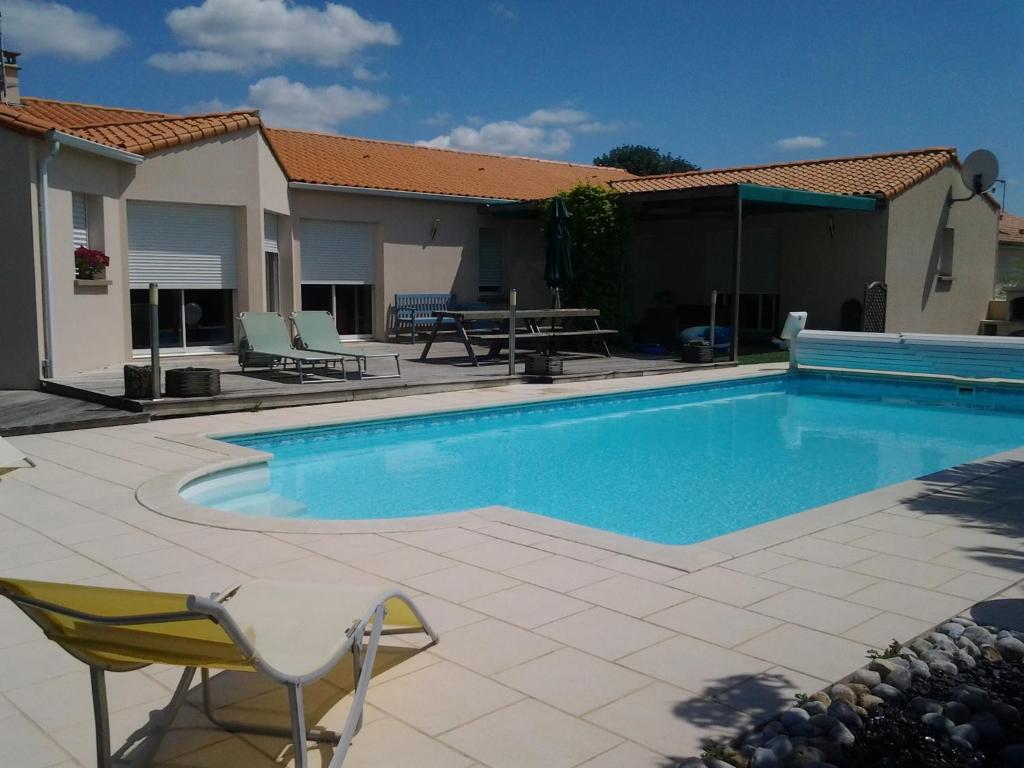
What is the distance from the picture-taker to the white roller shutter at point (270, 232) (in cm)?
1530

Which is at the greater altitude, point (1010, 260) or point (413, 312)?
point (1010, 260)

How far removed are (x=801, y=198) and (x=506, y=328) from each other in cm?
575

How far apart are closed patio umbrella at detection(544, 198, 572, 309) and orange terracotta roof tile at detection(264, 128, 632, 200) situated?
124 centimetres

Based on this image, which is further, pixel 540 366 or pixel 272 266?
pixel 272 266

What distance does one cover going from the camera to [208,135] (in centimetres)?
1348

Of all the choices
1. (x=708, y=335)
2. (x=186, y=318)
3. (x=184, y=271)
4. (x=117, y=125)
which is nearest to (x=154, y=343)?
(x=184, y=271)

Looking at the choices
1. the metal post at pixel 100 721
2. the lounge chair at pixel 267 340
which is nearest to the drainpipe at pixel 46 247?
the lounge chair at pixel 267 340

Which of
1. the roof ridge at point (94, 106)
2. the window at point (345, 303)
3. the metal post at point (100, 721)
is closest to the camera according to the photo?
the metal post at point (100, 721)

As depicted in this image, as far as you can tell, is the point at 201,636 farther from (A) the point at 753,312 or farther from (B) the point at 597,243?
(A) the point at 753,312

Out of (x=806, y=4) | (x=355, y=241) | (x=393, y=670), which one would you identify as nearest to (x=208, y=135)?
(x=355, y=241)

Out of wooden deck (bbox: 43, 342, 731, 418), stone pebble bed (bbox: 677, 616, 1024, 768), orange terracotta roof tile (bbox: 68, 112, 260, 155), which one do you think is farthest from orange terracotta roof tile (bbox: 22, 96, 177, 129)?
stone pebble bed (bbox: 677, 616, 1024, 768)

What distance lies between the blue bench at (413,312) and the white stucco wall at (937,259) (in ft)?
30.0

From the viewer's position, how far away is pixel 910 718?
3.19m

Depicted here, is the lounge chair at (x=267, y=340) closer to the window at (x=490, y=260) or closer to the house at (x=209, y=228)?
Result: the house at (x=209, y=228)
